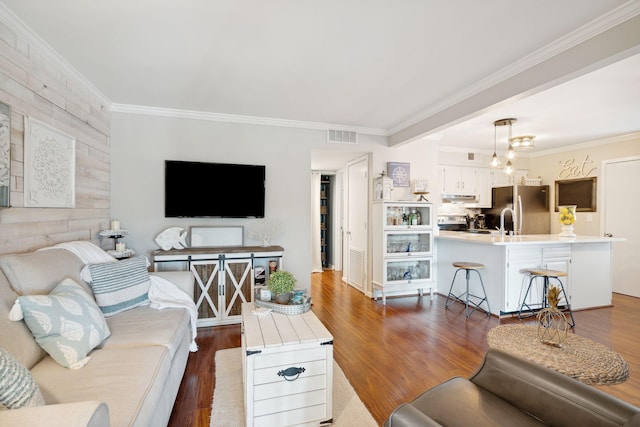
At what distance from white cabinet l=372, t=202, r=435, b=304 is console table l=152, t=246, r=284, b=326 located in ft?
5.28

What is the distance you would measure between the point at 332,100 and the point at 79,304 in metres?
2.81

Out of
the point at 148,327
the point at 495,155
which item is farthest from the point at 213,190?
the point at 495,155

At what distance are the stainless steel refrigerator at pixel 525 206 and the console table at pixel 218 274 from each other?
15.3 ft

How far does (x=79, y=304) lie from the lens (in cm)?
162

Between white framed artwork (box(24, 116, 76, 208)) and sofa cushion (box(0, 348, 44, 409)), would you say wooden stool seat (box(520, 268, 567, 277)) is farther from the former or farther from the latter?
white framed artwork (box(24, 116, 76, 208))

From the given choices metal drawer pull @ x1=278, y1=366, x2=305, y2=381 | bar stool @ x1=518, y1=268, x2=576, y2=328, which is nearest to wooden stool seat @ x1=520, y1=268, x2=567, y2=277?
bar stool @ x1=518, y1=268, x2=576, y2=328

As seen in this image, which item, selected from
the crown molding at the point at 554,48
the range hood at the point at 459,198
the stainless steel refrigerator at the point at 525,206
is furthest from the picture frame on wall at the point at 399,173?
the stainless steel refrigerator at the point at 525,206

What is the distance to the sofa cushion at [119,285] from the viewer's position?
208 centimetres

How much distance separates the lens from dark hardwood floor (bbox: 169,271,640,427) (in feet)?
6.86

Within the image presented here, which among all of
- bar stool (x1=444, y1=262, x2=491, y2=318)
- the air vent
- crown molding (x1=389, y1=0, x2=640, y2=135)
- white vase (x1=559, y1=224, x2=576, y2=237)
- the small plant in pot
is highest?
crown molding (x1=389, y1=0, x2=640, y2=135)

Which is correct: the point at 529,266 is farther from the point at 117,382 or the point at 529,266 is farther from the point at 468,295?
the point at 117,382

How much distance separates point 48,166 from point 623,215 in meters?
7.31

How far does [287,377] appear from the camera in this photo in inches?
65.1

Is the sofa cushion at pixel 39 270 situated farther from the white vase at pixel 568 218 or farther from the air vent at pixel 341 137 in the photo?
the white vase at pixel 568 218
